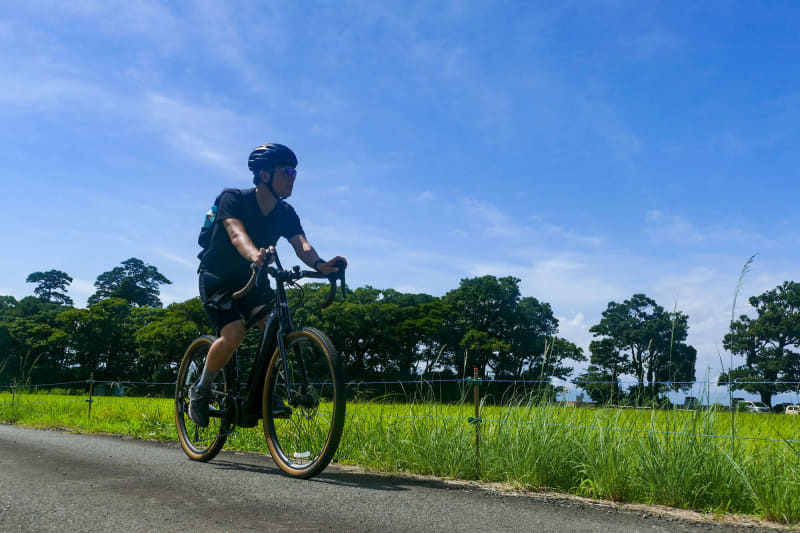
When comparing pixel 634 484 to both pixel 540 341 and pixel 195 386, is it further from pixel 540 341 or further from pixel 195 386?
pixel 540 341

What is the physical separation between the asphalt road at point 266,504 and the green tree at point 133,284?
90848 millimetres

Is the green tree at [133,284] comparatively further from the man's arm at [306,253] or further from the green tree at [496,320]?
the man's arm at [306,253]

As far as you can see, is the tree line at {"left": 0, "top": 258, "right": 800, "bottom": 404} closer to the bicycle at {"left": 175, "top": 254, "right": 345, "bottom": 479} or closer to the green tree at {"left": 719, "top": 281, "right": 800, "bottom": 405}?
the green tree at {"left": 719, "top": 281, "right": 800, "bottom": 405}

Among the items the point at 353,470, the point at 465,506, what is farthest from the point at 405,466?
the point at 465,506

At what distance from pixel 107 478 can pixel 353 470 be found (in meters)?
1.74

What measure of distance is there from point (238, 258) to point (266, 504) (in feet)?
6.50

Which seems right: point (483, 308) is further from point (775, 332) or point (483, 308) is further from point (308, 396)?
point (308, 396)

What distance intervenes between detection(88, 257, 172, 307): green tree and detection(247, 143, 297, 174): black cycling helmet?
91095 millimetres

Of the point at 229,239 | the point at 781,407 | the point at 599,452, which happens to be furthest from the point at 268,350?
the point at 781,407

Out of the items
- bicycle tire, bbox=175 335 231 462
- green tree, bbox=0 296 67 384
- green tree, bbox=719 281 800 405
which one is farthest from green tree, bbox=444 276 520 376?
bicycle tire, bbox=175 335 231 462

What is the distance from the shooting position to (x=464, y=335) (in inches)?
2872

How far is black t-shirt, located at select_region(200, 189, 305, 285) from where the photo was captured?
4.79 metres

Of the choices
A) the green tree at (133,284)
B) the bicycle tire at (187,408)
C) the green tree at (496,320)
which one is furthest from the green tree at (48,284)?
the bicycle tire at (187,408)

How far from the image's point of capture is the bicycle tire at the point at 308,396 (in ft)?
13.4
